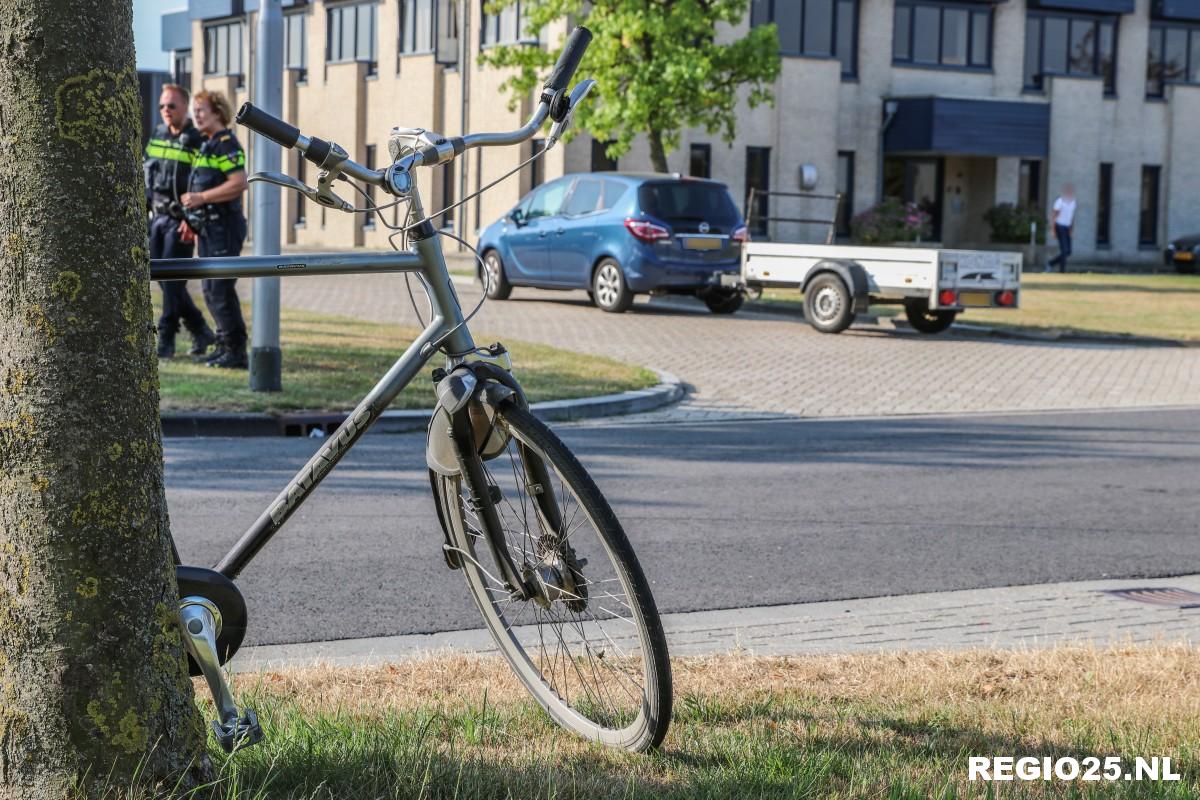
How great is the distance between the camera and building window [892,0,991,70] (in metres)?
40.1

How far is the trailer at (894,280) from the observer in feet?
63.1

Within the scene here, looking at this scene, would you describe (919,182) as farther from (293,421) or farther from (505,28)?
(293,421)

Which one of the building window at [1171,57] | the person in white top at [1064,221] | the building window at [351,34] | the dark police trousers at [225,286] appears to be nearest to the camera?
the dark police trousers at [225,286]

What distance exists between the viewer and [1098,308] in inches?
995

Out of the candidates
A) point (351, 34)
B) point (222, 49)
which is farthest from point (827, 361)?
point (222, 49)

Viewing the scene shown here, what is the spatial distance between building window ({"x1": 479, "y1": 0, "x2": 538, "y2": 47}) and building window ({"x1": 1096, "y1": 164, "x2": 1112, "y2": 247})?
16274 millimetres

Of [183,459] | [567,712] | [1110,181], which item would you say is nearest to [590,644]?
[567,712]

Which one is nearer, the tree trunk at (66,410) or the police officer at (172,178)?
the tree trunk at (66,410)

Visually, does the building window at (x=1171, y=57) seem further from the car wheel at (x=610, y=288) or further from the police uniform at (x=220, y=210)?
the police uniform at (x=220, y=210)

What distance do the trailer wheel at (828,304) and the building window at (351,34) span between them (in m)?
24.4

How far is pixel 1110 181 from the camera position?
43062 mm

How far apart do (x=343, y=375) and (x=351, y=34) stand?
31504 millimetres

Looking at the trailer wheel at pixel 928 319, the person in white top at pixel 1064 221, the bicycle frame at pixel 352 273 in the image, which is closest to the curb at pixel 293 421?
the bicycle frame at pixel 352 273

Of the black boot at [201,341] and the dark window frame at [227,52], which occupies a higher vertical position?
the dark window frame at [227,52]
